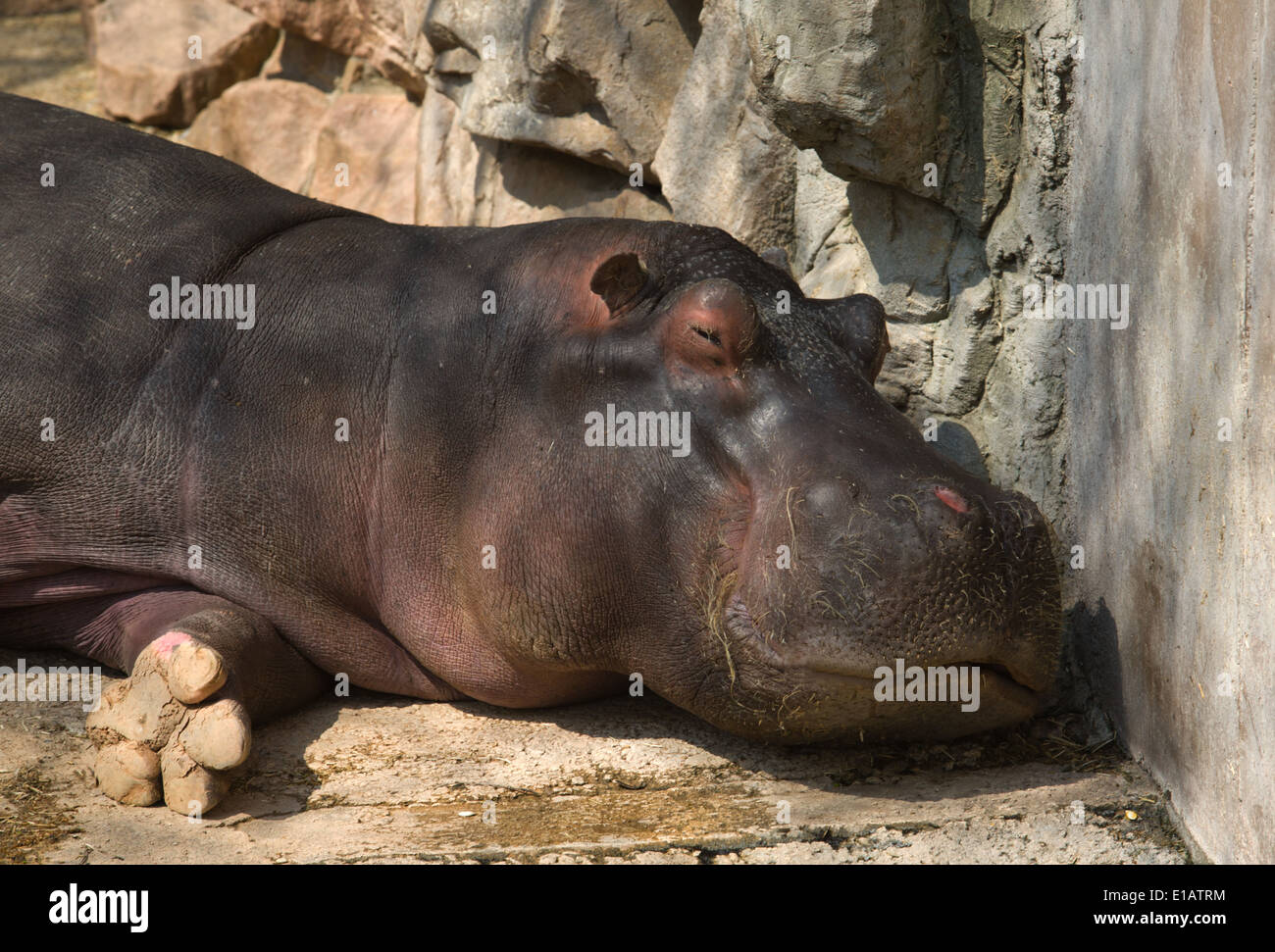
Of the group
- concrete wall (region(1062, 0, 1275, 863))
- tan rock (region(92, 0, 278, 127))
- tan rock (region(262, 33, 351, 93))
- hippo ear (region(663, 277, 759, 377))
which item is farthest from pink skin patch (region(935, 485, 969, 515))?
tan rock (region(92, 0, 278, 127))

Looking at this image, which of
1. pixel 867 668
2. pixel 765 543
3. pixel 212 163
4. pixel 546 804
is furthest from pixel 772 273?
pixel 212 163

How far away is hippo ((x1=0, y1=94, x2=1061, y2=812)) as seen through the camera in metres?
3.32

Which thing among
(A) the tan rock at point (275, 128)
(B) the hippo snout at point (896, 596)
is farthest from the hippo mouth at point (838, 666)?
(A) the tan rock at point (275, 128)

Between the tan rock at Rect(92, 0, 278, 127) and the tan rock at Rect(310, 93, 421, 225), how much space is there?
0.75 metres

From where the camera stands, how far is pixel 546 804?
3553 millimetres

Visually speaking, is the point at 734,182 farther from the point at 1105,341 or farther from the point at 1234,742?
the point at 1234,742

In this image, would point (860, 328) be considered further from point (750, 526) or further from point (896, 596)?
point (896, 596)

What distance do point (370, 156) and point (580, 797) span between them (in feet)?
14.9

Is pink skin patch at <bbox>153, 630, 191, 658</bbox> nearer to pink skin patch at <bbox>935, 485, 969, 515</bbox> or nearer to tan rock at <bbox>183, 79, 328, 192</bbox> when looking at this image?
pink skin patch at <bbox>935, 485, 969, 515</bbox>

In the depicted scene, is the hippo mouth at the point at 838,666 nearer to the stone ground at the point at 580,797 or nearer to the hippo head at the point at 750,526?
the hippo head at the point at 750,526

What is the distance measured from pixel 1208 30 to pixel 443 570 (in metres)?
2.30

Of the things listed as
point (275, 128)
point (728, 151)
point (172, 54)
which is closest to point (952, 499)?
point (728, 151)

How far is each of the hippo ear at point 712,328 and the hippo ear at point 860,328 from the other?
1.03 feet

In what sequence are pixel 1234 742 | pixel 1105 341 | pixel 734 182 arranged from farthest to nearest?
pixel 734 182, pixel 1105 341, pixel 1234 742
